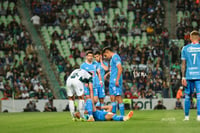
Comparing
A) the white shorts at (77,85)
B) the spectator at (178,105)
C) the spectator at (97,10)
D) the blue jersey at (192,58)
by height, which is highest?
the spectator at (97,10)

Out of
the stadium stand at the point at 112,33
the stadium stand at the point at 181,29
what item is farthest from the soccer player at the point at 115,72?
the stadium stand at the point at 181,29

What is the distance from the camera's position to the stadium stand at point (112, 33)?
1208 inches

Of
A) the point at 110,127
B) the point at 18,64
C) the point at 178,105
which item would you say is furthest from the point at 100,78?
Result: the point at 18,64

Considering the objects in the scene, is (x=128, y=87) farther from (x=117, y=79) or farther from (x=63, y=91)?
(x=117, y=79)

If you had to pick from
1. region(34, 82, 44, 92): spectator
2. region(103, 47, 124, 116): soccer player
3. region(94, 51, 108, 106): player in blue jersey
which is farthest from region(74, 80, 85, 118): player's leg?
region(34, 82, 44, 92): spectator

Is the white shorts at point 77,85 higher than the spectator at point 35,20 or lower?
lower

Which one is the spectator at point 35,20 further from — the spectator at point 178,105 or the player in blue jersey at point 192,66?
the player in blue jersey at point 192,66

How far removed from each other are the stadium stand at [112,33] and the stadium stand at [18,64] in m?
1.38

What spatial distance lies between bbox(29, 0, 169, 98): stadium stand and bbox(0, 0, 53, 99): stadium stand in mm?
1383

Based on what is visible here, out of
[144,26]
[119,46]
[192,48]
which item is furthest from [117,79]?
[144,26]

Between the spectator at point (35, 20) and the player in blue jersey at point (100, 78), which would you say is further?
→ the spectator at point (35, 20)

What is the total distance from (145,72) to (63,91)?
4.90 metres

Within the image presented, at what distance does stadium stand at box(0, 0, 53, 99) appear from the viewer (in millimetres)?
30516

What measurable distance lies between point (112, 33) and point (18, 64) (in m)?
6.82
